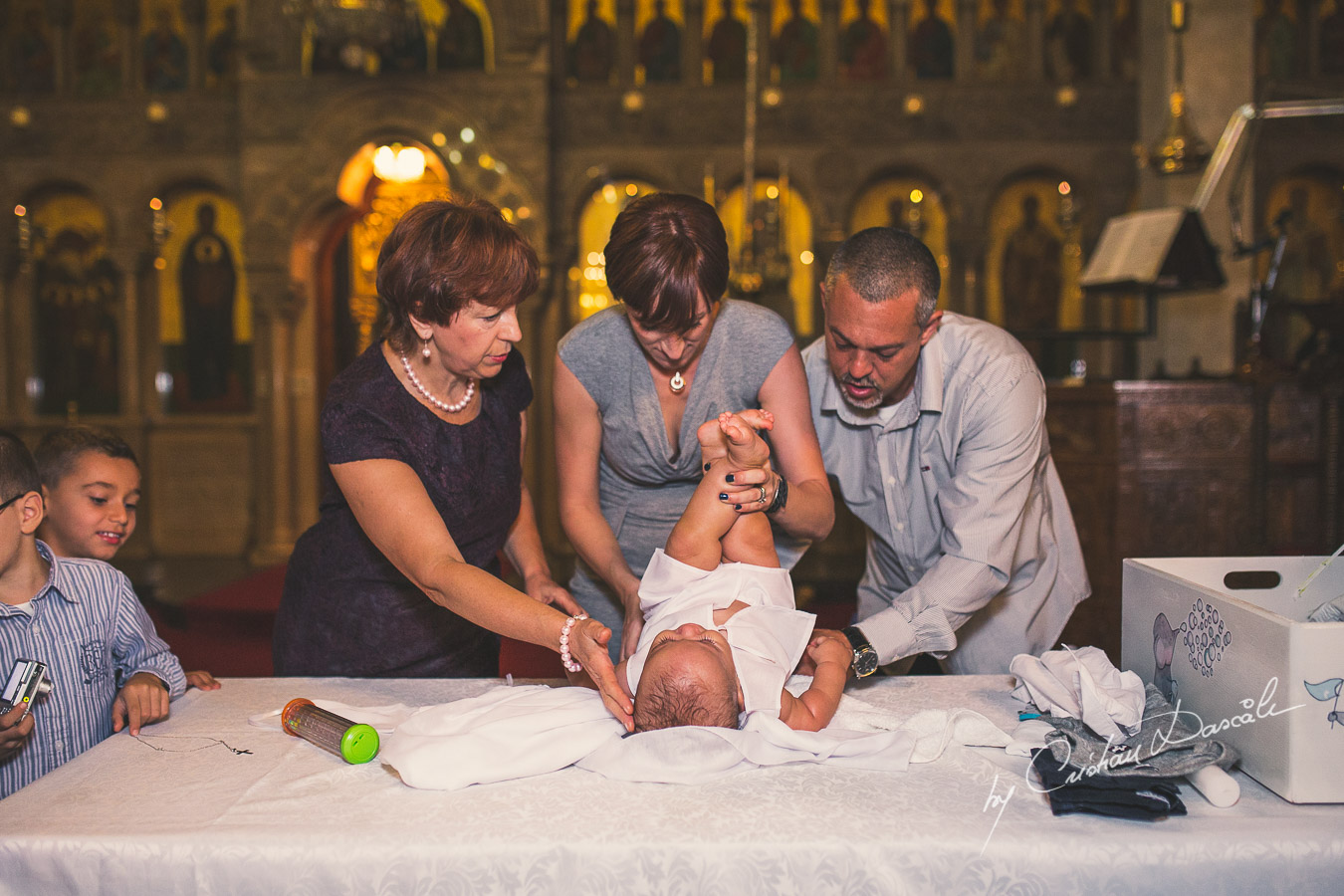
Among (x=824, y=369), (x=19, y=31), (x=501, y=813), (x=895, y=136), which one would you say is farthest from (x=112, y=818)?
(x=19, y=31)

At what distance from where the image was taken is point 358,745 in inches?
68.9

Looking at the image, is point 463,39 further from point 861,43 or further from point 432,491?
point 432,491

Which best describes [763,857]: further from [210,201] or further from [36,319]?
[36,319]

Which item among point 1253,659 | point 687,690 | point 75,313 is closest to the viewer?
point 1253,659

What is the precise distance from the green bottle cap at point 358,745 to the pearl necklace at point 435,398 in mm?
819

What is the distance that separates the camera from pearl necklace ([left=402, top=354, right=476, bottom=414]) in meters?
2.29

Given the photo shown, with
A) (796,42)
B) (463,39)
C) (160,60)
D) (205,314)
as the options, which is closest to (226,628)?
(205,314)

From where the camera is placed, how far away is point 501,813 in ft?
4.98

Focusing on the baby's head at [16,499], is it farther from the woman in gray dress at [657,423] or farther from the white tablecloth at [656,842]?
the woman in gray dress at [657,423]

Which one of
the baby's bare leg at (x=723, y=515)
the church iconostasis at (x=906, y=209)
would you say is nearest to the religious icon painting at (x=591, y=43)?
the church iconostasis at (x=906, y=209)

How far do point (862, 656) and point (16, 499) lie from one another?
180 cm

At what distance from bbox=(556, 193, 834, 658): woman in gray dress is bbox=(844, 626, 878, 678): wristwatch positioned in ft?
1.01

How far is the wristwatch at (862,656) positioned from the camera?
2174mm

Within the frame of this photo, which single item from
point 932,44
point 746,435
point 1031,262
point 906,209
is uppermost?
point 932,44
